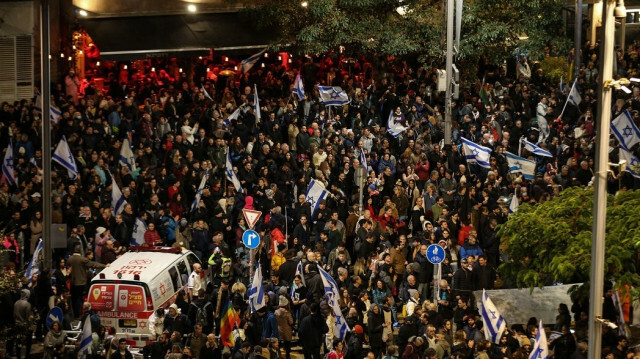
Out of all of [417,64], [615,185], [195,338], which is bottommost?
[195,338]

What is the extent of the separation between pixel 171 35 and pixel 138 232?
16.2 m

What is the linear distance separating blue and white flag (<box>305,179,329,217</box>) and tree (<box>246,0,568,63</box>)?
11.2 meters

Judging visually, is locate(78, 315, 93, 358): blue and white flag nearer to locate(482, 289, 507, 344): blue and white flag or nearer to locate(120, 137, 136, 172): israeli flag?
locate(482, 289, 507, 344): blue and white flag

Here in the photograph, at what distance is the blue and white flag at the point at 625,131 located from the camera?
23.2 m

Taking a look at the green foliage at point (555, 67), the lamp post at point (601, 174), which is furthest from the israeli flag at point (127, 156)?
the lamp post at point (601, 174)

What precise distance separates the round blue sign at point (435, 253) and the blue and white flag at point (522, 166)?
6442 mm

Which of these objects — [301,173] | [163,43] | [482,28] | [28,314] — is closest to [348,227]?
[301,173]

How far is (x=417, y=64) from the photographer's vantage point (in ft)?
127

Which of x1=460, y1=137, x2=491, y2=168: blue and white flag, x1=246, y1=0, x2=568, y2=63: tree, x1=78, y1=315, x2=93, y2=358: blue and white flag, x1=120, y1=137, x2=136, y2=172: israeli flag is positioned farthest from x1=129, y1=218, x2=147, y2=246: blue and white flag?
x1=246, y1=0, x2=568, y2=63: tree

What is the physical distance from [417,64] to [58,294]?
19059mm

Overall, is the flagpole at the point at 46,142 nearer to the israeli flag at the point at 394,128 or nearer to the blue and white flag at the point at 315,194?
the blue and white flag at the point at 315,194

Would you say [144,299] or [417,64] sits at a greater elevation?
[417,64]

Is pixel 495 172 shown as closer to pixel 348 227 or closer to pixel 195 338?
pixel 348 227

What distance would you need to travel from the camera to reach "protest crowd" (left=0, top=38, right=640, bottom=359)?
20312mm
